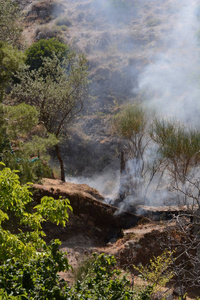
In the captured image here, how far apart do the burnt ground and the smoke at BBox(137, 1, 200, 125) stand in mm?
8300

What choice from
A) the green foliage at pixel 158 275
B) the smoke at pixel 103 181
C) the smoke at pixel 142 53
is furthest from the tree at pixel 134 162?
the green foliage at pixel 158 275

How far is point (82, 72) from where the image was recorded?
12992mm

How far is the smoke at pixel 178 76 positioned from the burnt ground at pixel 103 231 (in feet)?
27.2

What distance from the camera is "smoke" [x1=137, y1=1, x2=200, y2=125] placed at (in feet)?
65.2

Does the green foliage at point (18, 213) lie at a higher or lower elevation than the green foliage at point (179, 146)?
lower

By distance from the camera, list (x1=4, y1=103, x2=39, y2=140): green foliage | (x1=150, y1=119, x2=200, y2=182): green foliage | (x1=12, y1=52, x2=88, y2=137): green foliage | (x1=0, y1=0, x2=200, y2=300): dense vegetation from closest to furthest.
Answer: (x1=0, y1=0, x2=200, y2=300): dense vegetation < (x1=4, y1=103, x2=39, y2=140): green foliage < (x1=150, y1=119, x2=200, y2=182): green foliage < (x1=12, y1=52, x2=88, y2=137): green foliage

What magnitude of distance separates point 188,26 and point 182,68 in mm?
6924

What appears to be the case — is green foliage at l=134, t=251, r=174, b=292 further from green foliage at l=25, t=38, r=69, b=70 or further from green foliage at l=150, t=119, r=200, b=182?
green foliage at l=25, t=38, r=69, b=70

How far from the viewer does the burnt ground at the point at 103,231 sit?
9.30m

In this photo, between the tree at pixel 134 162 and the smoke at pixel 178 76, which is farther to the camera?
the smoke at pixel 178 76

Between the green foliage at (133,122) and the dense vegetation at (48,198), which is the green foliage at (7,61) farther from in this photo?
the green foliage at (133,122)

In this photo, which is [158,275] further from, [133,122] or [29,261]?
[133,122]

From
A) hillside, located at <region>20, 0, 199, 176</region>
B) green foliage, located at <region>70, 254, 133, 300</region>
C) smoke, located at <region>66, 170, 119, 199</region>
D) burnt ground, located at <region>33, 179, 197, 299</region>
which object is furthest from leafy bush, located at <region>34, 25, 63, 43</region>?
green foliage, located at <region>70, 254, 133, 300</region>

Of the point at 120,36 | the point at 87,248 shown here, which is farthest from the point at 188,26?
the point at 87,248
